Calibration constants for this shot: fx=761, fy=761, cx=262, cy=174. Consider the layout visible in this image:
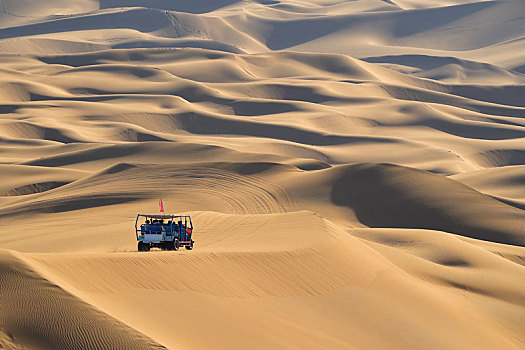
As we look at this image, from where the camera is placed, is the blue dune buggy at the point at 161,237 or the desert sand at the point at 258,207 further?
the blue dune buggy at the point at 161,237

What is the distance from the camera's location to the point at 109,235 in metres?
17.5

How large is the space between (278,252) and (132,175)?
16243mm

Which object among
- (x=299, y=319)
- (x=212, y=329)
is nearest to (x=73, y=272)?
(x=212, y=329)

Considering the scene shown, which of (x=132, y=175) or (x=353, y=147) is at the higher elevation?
(x=353, y=147)

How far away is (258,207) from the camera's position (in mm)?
24781

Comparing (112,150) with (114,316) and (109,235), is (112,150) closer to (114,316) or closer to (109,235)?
(109,235)

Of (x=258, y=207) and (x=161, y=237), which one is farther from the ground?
(x=258, y=207)

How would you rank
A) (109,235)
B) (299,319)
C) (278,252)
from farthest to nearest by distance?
(109,235)
(278,252)
(299,319)

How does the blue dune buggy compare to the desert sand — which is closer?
the desert sand

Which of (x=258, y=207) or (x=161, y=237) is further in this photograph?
(x=258, y=207)

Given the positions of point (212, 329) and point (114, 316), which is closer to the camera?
point (114, 316)

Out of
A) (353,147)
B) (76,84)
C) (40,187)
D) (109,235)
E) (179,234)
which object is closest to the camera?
(179,234)

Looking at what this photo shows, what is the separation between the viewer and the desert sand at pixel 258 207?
384 inches

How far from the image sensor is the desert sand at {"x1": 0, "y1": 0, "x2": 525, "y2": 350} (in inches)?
384
